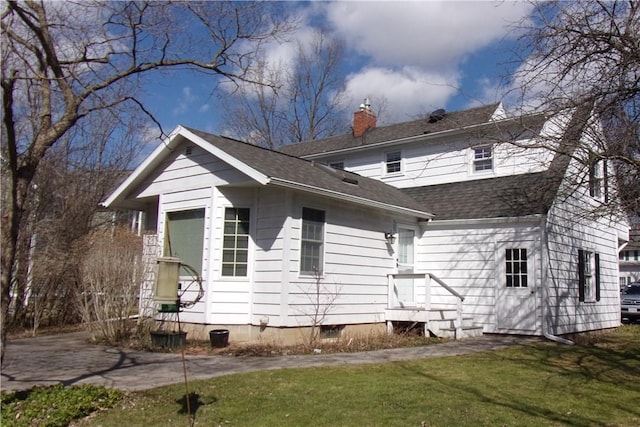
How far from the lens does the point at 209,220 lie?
1164 centimetres

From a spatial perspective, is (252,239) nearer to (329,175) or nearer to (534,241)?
(329,175)

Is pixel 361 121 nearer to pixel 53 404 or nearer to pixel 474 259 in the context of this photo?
pixel 474 259

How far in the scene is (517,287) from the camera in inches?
524

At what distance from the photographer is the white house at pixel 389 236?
11.2 meters

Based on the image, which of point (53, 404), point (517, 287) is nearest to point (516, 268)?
point (517, 287)

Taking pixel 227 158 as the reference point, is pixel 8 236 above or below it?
below

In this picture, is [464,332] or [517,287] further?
[517,287]

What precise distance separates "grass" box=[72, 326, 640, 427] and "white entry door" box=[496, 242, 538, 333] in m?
3.71

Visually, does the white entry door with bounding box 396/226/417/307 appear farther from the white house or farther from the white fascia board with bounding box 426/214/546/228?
the white fascia board with bounding box 426/214/546/228

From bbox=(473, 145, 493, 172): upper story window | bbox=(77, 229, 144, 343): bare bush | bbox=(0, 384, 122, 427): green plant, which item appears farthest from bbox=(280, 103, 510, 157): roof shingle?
bbox=(0, 384, 122, 427): green plant

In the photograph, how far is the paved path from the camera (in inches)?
295

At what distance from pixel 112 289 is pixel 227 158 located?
11.9 feet

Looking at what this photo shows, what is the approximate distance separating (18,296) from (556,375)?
12903mm

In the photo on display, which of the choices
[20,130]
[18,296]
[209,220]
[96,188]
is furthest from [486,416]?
[96,188]
